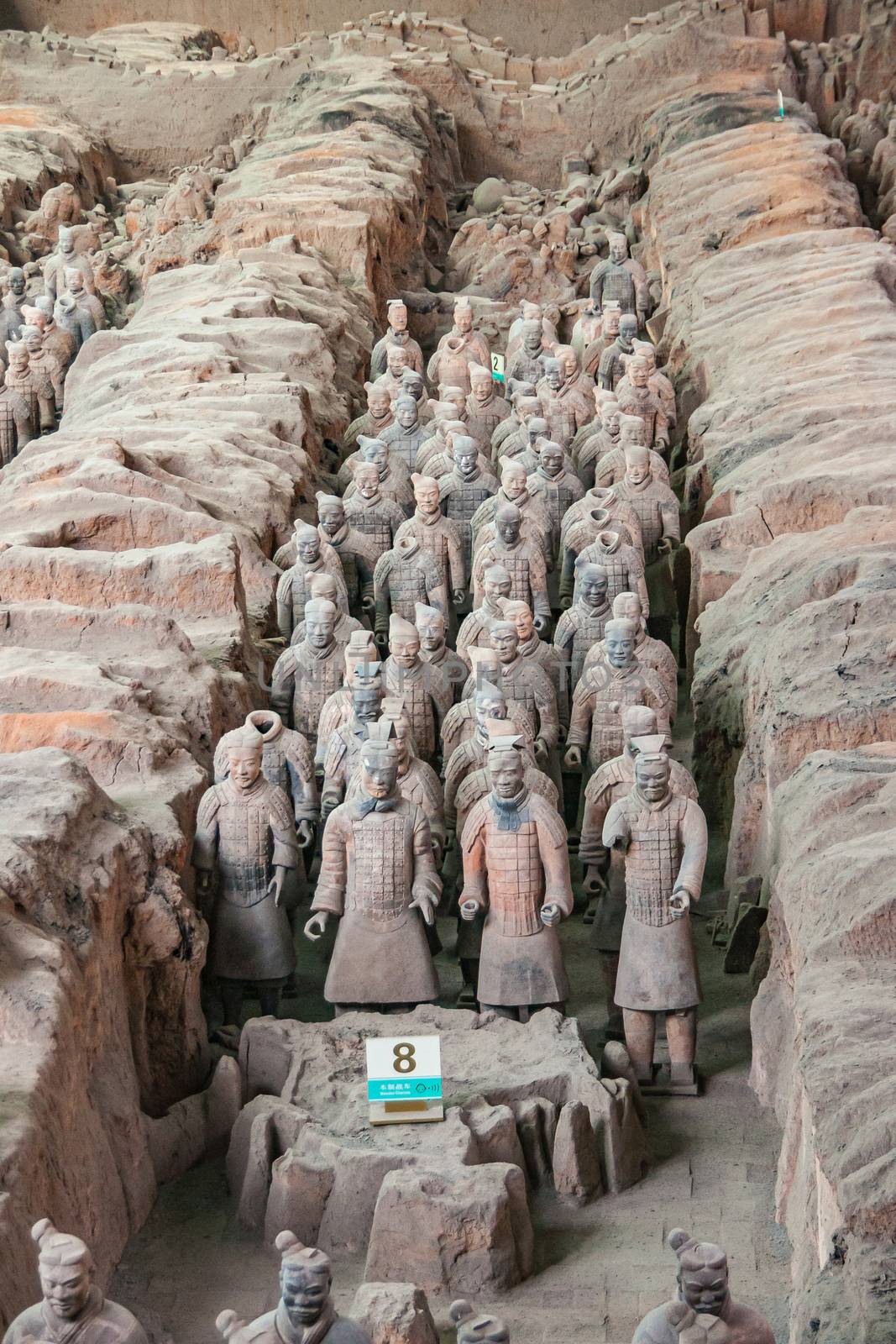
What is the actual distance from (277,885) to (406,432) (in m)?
5.13

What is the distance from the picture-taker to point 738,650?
865 cm

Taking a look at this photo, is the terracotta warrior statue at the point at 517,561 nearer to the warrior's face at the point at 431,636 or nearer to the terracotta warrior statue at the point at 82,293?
the warrior's face at the point at 431,636

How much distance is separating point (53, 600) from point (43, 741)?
1.55 meters

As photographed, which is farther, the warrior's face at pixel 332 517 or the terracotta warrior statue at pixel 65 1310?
the warrior's face at pixel 332 517

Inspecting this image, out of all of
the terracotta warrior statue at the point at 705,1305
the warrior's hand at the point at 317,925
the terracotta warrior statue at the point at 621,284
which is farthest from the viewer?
the terracotta warrior statue at the point at 621,284

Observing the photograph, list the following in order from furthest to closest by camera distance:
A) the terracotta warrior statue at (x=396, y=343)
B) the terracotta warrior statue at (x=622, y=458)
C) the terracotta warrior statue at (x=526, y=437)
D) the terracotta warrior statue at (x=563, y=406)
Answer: the terracotta warrior statue at (x=396, y=343), the terracotta warrior statue at (x=563, y=406), the terracotta warrior statue at (x=526, y=437), the terracotta warrior statue at (x=622, y=458)

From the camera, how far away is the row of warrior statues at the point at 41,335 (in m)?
13.5

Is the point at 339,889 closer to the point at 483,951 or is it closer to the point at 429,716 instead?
the point at 483,951

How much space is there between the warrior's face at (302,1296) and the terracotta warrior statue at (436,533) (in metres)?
5.90

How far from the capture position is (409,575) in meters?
9.73

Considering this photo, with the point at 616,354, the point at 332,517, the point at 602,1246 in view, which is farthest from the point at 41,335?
the point at 602,1246

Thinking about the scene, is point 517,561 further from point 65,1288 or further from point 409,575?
point 65,1288

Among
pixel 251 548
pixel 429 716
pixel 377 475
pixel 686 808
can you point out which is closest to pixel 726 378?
pixel 377 475

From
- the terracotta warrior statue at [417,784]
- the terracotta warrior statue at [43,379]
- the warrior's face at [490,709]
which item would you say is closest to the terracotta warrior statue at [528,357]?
the terracotta warrior statue at [43,379]
